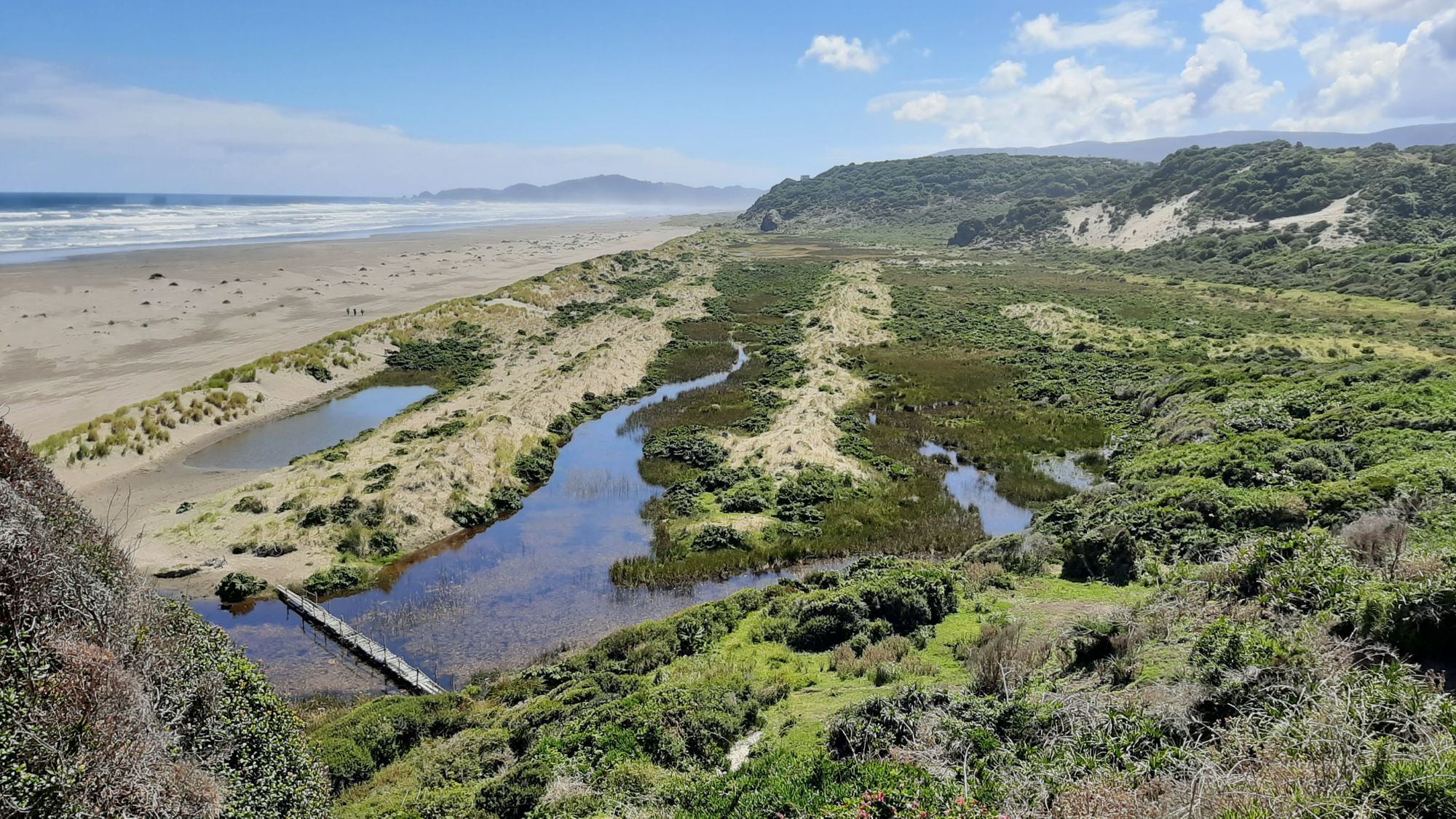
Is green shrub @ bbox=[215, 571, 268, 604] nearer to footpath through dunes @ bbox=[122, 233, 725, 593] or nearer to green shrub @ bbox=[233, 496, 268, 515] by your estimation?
footpath through dunes @ bbox=[122, 233, 725, 593]

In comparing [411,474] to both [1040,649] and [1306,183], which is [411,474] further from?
[1306,183]

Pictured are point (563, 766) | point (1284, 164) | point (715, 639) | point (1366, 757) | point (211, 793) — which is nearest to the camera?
point (1366, 757)

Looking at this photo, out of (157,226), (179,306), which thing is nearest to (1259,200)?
(179,306)

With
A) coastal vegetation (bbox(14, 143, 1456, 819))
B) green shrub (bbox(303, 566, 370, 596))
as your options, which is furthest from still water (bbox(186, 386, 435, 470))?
green shrub (bbox(303, 566, 370, 596))

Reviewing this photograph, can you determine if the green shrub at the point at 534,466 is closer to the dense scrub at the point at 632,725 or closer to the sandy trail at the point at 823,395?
the sandy trail at the point at 823,395

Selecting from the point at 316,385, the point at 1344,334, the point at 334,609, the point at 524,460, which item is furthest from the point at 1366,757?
the point at 1344,334

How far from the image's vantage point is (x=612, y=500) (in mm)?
25062

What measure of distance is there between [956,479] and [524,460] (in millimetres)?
16994

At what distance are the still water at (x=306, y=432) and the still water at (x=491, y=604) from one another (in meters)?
11.8

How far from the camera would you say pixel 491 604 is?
18.4 m

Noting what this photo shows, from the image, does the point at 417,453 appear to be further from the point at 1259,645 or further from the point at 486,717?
the point at 1259,645

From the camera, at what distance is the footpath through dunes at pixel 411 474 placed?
20453mm

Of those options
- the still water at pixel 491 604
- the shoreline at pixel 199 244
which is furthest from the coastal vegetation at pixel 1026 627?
the shoreline at pixel 199 244

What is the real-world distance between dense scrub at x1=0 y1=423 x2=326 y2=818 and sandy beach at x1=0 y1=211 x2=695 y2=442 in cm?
2868
